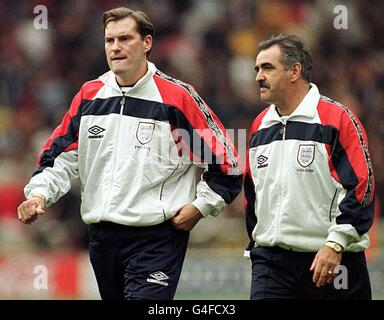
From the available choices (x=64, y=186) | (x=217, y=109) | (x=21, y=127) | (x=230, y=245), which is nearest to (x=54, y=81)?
(x=21, y=127)

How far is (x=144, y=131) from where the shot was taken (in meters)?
6.92

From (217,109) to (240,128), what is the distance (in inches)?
16.2

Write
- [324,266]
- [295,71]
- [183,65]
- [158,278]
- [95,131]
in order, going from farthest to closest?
[183,65] < [295,71] < [95,131] < [158,278] < [324,266]

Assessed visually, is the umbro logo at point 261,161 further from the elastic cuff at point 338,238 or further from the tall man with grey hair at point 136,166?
the elastic cuff at point 338,238

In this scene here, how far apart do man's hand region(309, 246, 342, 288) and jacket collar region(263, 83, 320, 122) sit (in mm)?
895

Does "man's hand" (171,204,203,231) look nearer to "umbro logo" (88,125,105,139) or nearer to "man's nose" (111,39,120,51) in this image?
"umbro logo" (88,125,105,139)

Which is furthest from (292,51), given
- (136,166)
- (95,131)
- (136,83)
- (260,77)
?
(95,131)

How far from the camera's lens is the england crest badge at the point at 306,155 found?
6.86m

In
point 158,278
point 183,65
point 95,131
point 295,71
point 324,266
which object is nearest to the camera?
point 324,266

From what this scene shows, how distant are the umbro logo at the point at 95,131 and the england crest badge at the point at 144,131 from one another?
221mm

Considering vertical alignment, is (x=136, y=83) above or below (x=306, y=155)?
above

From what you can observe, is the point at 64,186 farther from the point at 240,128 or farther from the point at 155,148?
the point at 240,128

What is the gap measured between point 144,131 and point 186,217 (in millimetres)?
574

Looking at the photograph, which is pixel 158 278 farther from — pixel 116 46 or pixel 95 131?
pixel 116 46
